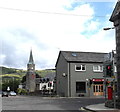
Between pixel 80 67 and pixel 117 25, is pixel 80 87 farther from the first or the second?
pixel 117 25

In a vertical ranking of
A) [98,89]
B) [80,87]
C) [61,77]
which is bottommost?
[98,89]

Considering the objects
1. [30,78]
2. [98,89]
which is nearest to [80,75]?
[98,89]

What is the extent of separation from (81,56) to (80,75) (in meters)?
4.05

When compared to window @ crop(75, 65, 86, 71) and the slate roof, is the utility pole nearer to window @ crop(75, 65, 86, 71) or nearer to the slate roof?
the slate roof

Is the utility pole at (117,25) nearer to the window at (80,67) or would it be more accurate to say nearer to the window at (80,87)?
the window at (80,67)

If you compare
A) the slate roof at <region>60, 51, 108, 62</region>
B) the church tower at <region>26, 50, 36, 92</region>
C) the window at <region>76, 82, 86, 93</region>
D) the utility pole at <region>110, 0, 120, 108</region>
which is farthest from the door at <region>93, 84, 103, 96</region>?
the church tower at <region>26, 50, 36, 92</region>

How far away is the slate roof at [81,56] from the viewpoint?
1822 inches

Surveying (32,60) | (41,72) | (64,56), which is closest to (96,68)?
(64,56)

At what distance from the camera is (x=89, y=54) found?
49406 mm

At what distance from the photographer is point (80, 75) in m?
45.7

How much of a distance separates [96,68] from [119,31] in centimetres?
2882

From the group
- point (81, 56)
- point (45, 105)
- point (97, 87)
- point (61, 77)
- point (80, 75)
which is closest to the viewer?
point (45, 105)

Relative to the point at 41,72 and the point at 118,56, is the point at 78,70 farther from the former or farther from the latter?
the point at 41,72

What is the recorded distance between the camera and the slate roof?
46281 millimetres
